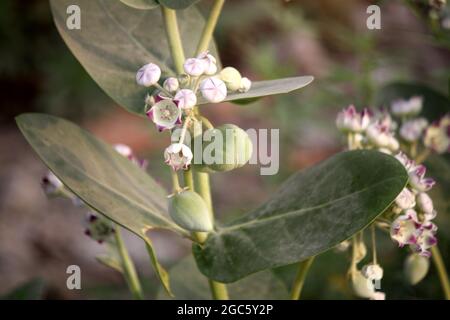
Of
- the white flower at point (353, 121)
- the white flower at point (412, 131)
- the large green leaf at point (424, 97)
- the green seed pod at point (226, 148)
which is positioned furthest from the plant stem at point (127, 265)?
the large green leaf at point (424, 97)

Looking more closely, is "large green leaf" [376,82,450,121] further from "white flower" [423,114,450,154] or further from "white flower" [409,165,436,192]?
"white flower" [409,165,436,192]

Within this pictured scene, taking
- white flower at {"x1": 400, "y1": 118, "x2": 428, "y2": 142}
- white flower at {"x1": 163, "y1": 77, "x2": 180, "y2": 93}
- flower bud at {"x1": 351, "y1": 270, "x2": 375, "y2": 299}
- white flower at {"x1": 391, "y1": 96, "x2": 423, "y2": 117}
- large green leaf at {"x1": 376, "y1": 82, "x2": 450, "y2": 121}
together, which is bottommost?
flower bud at {"x1": 351, "y1": 270, "x2": 375, "y2": 299}

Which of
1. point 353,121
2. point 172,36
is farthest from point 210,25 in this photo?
point 353,121

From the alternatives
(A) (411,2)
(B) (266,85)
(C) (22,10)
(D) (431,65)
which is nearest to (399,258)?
(A) (411,2)

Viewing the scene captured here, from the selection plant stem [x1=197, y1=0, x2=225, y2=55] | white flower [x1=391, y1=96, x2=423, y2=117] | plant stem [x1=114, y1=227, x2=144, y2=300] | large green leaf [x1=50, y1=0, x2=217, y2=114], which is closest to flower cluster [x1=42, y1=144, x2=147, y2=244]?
plant stem [x1=114, y1=227, x2=144, y2=300]

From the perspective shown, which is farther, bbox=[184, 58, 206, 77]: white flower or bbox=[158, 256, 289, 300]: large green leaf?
bbox=[158, 256, 289, 300]: large green leaf

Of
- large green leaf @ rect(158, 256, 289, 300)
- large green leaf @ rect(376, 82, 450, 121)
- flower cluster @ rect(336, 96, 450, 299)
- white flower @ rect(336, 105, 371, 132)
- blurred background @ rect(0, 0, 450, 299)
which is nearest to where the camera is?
flower cluster @ rect(336, 96, 450, 299)
